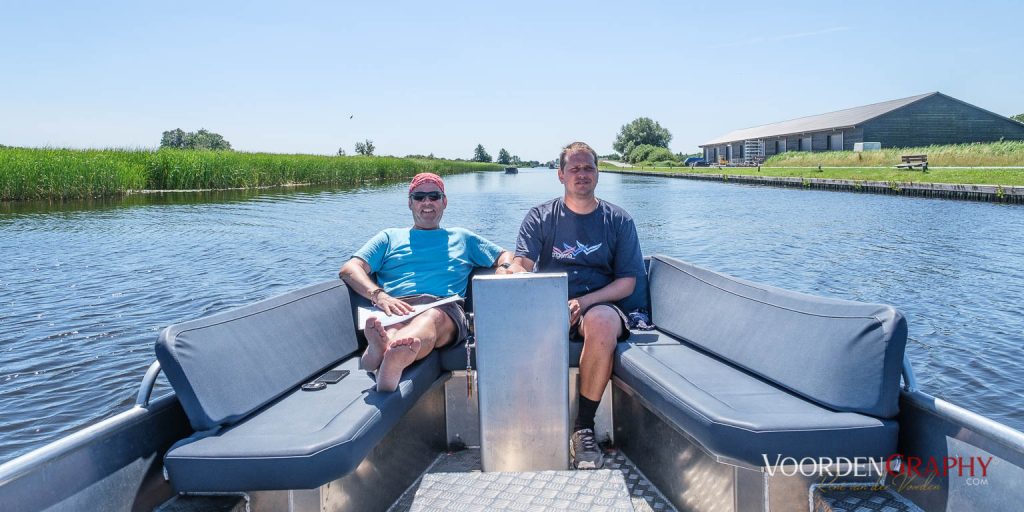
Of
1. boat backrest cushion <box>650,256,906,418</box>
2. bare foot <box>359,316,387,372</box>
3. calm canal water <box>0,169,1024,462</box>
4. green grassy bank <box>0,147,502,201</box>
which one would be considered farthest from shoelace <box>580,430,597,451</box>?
green grassy bank <box>0,147,502,201</box>

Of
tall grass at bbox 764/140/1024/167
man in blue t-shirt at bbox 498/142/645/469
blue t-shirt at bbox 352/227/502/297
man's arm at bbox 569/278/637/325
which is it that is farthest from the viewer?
tall grass at bbox 764/140/1024/167

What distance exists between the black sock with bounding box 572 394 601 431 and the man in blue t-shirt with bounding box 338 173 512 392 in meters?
0.70

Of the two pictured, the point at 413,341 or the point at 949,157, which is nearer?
the point at 413,341

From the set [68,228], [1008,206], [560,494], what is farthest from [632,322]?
[1008,206]

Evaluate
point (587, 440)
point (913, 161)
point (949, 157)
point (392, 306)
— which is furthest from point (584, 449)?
point (949, 157)

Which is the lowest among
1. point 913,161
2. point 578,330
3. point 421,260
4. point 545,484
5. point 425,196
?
point 545,484

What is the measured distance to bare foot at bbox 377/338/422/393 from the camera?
2.72 metres

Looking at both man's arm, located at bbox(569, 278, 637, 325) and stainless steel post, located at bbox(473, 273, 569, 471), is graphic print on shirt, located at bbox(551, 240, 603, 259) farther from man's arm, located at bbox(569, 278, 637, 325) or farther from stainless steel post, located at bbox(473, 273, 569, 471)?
stainless steel post, located at bbox(473, 273, 569, 471)

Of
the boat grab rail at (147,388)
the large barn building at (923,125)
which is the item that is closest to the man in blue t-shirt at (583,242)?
the boat grab rail at (147,388)

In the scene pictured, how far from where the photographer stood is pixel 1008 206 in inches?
738

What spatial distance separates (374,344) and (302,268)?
8982mm

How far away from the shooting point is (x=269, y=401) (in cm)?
268

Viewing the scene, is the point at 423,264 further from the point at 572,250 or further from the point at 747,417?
the point at 747,417

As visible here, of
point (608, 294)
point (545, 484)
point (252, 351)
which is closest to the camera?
point (545, 484)
